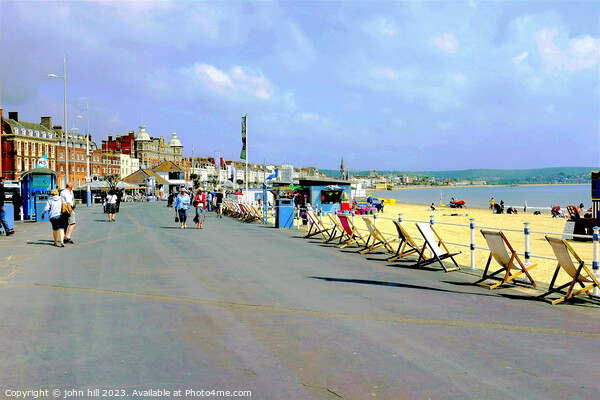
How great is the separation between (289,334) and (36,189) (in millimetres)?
24932

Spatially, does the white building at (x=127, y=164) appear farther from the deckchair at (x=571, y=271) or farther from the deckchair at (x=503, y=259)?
the deckchair at (x=571, y=271)

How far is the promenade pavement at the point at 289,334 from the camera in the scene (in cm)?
449

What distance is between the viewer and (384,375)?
4.69 metres

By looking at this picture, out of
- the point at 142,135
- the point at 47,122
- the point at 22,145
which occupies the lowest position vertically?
the point at 22,145

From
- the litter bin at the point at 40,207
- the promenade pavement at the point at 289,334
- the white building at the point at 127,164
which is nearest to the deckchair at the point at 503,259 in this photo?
the promenade pavement at the point at 289,334

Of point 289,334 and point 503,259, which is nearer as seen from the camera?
point 289,334

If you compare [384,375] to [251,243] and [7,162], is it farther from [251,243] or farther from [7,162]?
[7,162]

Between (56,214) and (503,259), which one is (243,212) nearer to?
(56,214)

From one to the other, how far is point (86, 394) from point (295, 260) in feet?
27.8

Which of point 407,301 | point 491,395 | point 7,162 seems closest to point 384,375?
point 491,395

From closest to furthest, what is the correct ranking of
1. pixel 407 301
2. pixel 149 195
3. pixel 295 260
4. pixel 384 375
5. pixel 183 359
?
1. pixel 384 375
2. pixel 183 359
3. pixel 407 301
4. pixel 295 260
5. pixel 149 195

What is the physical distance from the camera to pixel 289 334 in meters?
6.00

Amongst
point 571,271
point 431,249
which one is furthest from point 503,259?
point 431,249

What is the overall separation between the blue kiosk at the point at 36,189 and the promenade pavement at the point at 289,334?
17171mm
